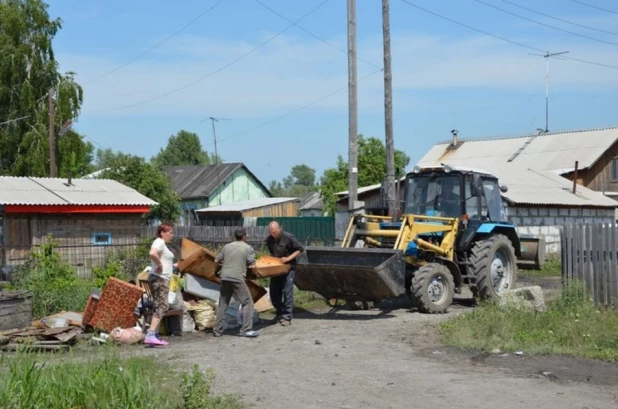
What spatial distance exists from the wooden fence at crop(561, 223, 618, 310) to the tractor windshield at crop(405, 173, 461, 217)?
2.18 m

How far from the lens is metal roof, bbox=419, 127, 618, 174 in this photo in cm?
4434

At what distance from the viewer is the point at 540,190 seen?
31359 millimetres

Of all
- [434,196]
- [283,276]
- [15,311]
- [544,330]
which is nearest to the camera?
[544,330]

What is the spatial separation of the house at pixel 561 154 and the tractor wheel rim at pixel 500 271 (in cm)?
2570

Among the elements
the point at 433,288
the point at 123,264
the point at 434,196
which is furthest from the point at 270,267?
the point at 123,264

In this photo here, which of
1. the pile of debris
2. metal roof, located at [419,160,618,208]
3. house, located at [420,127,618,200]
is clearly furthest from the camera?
house, located at [420,127,618,200]

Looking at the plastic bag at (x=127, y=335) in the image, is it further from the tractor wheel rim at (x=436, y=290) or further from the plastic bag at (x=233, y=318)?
the tractor wheel rim at (x=436, y=290)

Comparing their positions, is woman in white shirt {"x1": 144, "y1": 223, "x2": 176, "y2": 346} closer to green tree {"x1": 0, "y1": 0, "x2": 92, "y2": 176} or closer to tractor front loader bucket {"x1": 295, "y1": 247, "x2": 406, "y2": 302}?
tractor front loader bucket {"x1": 295, "y1": 247, "x2": 406, "y2": 302}

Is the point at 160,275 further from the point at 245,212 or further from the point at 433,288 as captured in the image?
the point at 245,212

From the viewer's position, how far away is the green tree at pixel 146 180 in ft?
155

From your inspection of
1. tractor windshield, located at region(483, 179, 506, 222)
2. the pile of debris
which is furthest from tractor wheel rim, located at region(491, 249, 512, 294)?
the pile of debris

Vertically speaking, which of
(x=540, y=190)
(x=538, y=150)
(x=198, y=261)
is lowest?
(x=198, y=261)

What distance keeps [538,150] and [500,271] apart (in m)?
32.0

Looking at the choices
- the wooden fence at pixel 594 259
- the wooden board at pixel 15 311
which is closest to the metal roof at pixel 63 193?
the wooden board at pixel 15 311
